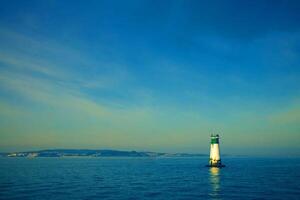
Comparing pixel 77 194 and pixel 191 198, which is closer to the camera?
pixel 191 198

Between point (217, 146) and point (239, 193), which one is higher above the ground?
point (217, 146)

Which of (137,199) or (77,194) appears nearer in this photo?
(137,199)

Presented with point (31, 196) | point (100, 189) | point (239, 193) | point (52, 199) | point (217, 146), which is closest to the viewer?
point (52, 199)

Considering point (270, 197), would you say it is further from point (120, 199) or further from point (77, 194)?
point (77, 194)

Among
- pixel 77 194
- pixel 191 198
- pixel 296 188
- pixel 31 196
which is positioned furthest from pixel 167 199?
pixel 296 188

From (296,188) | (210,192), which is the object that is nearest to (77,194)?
(210,192)

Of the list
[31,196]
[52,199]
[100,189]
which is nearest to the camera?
[52,199]

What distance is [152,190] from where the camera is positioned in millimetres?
56125

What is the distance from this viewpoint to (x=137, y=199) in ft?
152

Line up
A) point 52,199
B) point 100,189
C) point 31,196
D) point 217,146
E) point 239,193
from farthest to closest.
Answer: point 217,146 → point 100,189 → point 239,193 → point 31,196 → point 52,199

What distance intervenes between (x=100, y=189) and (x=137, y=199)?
1290 cm

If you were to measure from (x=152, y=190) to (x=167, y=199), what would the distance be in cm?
1019

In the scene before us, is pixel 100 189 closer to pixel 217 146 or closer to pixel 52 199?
pixel 52 199

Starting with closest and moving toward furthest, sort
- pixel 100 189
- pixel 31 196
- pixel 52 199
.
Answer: pixel 52 199
pixel 31 196
pixel 100 189
